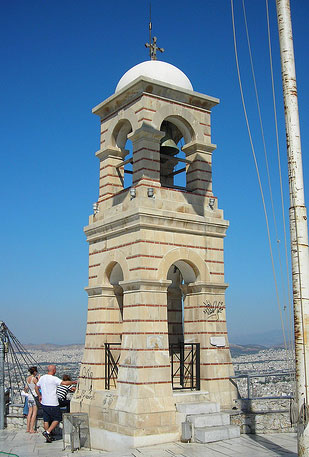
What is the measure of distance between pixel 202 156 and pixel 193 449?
26.8 feet

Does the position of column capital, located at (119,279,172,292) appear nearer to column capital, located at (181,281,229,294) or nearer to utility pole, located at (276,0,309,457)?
column capital, located at (181,281,229,294)

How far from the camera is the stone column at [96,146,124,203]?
15859 mm

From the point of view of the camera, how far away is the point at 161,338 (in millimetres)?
13188

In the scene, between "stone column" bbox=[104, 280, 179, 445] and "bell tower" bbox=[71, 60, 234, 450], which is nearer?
"stone column" bbox=[104, 280, 179, 445]

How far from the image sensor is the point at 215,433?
39.6ft

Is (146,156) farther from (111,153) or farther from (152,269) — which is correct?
(152,269)

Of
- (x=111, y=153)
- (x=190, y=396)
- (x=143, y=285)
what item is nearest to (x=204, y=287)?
(x=143, y=285)

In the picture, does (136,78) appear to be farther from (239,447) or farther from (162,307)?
(239,447)

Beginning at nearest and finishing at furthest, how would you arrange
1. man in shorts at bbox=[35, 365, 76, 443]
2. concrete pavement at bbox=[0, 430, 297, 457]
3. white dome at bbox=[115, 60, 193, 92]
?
concrete pavement at bbox=[0, 430, 297, 457]
man in shorts at bbox=[35, 365, 76, 443]
white dome at bbox=[115, 60, 193, 92]

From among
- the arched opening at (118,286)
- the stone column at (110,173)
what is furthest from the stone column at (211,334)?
the stone column at (110,173)

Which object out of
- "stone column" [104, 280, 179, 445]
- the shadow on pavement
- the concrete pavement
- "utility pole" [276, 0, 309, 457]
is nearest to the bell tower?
"stone column" [104, 280, 179, 445]

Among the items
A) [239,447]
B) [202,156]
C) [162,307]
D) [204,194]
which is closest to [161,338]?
[162,307]

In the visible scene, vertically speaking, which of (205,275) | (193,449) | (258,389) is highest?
(205,275)

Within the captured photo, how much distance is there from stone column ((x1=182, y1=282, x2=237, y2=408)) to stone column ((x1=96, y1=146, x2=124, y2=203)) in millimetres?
3838
